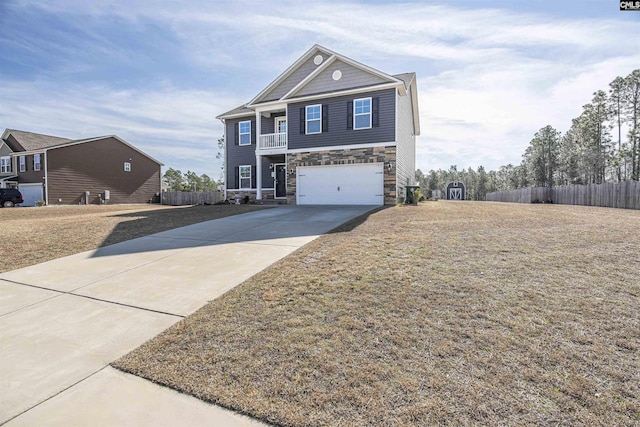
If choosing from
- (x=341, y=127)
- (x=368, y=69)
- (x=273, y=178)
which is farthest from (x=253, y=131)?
(x=368, y=69)

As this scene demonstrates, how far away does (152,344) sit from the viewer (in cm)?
299

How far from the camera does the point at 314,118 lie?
16.0 meters

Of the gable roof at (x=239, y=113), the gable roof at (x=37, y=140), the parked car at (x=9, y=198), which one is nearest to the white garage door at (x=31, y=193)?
the parked car at (x=9, y=198)

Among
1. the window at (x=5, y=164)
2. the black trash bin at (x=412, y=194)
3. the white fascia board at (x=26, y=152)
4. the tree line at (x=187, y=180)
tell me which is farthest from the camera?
the tree line at (x=187, y=180)

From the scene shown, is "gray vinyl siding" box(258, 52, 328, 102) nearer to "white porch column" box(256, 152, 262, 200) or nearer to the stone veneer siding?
"white porch column" box(256, 152, 262, 200)

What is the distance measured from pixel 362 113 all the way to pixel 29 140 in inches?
1236

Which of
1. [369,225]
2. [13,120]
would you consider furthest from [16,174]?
[369,225]

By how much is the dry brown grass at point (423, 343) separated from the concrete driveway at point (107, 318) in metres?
0.21

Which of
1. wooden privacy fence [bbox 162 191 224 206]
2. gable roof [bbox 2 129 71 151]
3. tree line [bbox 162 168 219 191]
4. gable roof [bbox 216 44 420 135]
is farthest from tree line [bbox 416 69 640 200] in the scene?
tree line [bbox 162 168 219 191]

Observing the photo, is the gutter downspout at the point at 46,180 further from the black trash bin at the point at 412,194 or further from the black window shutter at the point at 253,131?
the black trash bin at the point at 412,194

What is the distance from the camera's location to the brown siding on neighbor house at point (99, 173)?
25844 mm

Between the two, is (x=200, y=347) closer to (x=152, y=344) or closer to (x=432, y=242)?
(x=152, y=344)

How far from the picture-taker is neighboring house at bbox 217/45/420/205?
14.5 meters

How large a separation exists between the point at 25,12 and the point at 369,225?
1155cm
